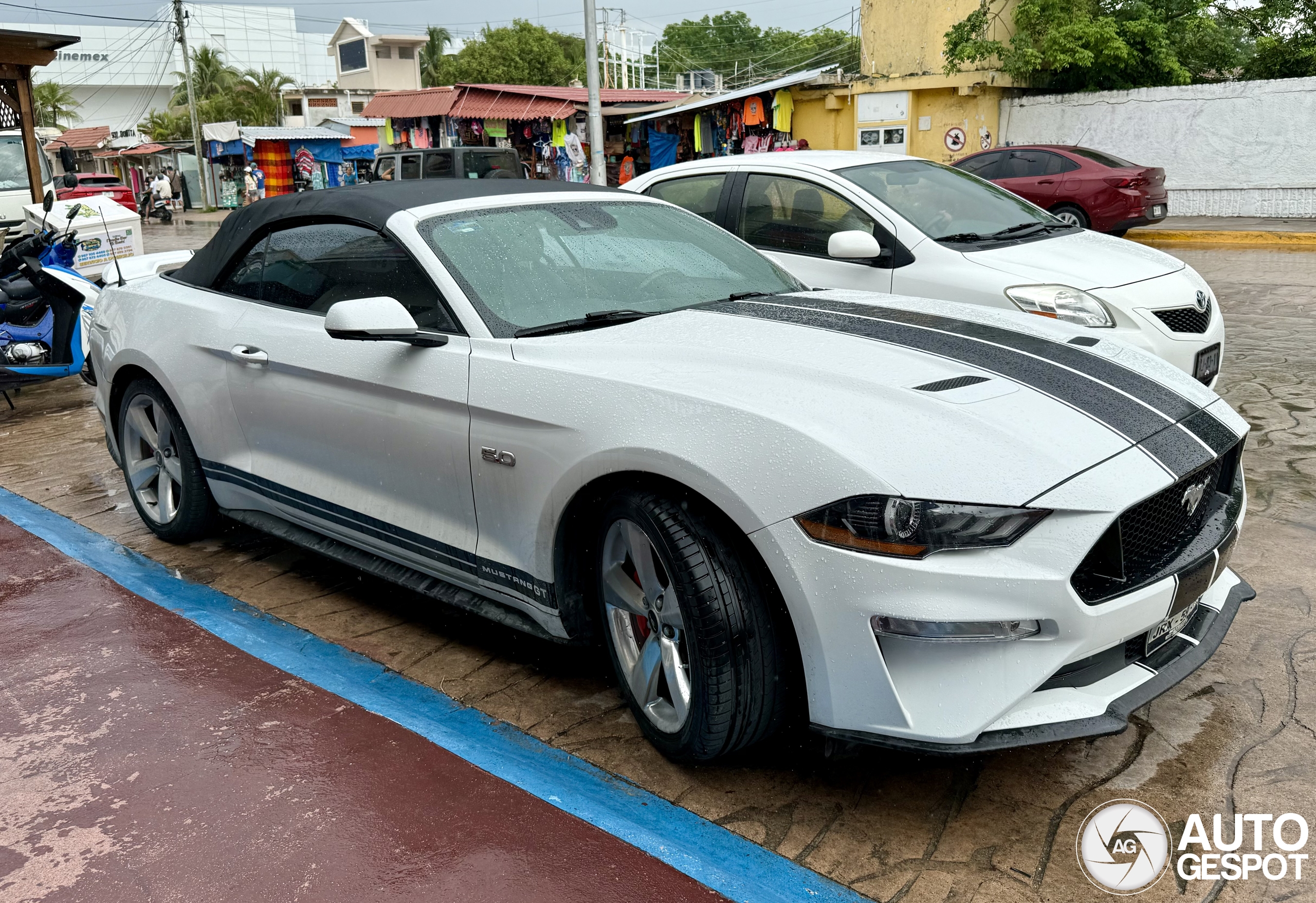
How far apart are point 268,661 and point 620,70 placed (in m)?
87.7

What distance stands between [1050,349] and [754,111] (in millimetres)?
21706

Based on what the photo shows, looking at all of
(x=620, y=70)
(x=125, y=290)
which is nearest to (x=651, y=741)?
(x=125, y=290)

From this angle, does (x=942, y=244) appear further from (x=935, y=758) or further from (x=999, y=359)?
(x=935, y=758)

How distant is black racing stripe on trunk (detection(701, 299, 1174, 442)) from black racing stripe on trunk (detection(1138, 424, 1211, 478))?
0.02 metres

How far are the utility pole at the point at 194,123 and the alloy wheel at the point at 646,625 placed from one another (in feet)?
156

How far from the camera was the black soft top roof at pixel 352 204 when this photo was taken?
379 cm

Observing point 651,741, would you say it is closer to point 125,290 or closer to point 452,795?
point 452,795

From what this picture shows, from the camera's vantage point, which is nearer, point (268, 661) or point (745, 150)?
point (268, 661)

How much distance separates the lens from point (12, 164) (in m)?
14.4

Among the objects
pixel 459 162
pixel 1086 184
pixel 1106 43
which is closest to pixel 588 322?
pixel 1086 184

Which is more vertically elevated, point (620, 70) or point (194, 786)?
point (620, 70)

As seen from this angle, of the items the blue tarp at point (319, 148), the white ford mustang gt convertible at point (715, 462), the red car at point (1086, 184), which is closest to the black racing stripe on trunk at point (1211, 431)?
the white ford mustang gt convertible at point (715, 462)

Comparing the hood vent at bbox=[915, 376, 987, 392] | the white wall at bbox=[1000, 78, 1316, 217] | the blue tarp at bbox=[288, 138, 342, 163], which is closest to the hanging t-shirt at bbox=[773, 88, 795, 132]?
the white wall at bbox=[1000, 78, 1316, 217]

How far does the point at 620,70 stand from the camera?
85.9 metres
